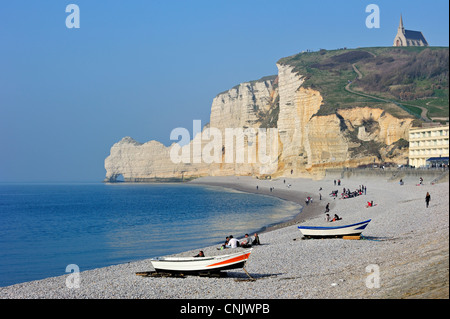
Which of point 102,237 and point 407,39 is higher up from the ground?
point 407,39

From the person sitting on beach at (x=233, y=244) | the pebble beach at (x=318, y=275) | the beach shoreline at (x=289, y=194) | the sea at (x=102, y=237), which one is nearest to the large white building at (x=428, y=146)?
the beach shoreline at (x=289, y=194)

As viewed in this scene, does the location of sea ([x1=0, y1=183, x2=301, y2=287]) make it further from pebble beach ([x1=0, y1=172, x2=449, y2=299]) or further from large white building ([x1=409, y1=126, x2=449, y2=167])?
large white building ([x1=409, y1=126, x2=449, y2=167])

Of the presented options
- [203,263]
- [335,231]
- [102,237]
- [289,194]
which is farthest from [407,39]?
[203,263]

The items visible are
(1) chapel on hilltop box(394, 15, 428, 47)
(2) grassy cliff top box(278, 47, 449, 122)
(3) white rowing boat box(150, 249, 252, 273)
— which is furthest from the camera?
(1) chapel on hilltop box(394, 15, 428, 47)

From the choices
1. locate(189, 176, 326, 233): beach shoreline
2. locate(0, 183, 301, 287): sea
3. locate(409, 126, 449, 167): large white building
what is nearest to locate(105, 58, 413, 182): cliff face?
locate(189, 176, 326, 233): beach shoreline

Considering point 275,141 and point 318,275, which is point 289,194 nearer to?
point 275,141
